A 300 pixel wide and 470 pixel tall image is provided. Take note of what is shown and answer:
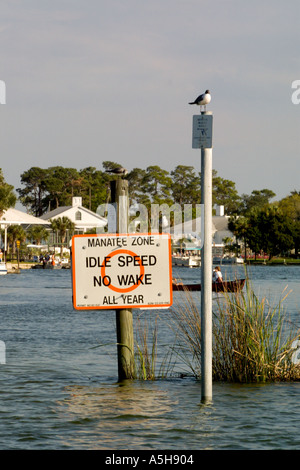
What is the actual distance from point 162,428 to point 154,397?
1.95m

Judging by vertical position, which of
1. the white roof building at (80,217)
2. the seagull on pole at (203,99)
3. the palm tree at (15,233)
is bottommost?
the seagull on pole at (203,99)

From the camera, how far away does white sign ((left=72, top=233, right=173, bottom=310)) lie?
38.9 feet

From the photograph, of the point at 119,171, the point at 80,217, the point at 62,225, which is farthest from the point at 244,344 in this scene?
the point at 80,217

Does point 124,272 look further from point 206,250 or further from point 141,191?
point 141,191

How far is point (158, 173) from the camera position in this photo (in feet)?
553

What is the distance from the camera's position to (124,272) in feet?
39.0

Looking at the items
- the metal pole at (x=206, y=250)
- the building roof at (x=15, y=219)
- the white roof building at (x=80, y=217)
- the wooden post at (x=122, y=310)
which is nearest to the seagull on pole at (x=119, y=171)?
the wooden post at (x=122, y=310)

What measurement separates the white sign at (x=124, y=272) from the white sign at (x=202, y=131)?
2317 millimetres

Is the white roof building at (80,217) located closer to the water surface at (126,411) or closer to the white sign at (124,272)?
the water surface at (126,411)

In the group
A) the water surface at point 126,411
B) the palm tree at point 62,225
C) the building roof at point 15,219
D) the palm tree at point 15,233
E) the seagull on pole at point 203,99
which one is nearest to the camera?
the seagull on pole at point 203,99

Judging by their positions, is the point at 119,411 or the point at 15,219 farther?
the point at 15,219

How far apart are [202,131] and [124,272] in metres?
2.89

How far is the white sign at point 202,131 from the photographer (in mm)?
9795

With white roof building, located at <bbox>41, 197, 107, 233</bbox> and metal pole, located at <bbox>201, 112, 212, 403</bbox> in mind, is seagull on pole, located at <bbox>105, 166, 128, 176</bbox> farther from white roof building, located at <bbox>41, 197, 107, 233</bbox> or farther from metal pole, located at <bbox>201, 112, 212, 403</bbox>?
white roof building, located at <bbox>41, 197, 107, 233</bbox>
